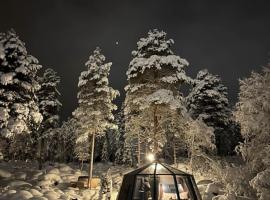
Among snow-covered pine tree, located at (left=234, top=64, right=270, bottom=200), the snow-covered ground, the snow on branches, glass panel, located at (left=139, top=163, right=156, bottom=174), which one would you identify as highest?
the snow on branches

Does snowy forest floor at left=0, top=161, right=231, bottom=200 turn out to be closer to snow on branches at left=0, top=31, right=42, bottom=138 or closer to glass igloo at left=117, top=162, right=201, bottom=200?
glass igloo at left=117, top=162, right=201, bottom=200

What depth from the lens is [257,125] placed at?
13.2 m

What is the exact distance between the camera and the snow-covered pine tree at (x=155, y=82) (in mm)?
21312

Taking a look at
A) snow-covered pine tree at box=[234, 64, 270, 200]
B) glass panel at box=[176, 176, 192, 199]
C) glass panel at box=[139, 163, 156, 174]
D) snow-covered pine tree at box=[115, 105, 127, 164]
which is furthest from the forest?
snow-covered pine tree at box=[115, 105, 127, 164]

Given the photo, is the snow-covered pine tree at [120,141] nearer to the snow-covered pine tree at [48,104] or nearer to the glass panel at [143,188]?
the snow-covered pine tree at [48,104]

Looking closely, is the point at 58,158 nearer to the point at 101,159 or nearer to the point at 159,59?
the point at 101,159

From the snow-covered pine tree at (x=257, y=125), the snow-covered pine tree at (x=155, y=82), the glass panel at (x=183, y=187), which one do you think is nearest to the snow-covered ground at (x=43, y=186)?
the snow-covered pine tree at (x=155, y=82)

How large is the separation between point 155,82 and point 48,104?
582 inches

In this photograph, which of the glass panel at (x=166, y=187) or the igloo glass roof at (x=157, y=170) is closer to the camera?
the glass panel at (x=166, y=187)

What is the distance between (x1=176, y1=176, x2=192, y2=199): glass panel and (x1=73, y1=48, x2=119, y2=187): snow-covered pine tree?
13452mm

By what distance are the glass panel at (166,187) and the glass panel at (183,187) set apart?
0.31m

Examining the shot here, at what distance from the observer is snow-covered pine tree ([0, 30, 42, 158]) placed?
19978 millimetres

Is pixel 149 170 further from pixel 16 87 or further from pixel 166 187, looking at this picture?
pixel 16 87

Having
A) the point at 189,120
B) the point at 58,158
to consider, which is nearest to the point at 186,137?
the point at 189,120
